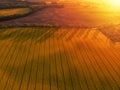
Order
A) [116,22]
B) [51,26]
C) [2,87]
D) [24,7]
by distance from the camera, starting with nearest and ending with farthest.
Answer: [2,87]
[51,26]
[116,22]
[24,7]

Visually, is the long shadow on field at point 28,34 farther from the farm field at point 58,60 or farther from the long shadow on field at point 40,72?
the long shadow on field at point 40,72

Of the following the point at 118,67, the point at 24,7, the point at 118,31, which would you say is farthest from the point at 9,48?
the point at 24,7

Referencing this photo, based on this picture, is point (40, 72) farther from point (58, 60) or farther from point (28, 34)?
point (28, 34)

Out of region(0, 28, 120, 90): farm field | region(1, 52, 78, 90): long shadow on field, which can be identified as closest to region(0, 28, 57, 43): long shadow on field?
region(0, 28, 120, 90): farm field

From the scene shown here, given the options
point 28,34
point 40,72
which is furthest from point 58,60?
point 28,34

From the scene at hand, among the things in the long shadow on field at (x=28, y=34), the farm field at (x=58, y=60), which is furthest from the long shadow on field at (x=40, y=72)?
the long shadow on field at (x=28, y=34)

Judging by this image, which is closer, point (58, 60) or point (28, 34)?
point (58, 60)

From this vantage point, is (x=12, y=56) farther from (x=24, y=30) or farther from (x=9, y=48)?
(x=24, y=30)

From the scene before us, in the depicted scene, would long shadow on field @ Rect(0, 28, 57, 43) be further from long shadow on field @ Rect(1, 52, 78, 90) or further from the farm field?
long shadow on field @ Rect(1, 52, 78, 90)
